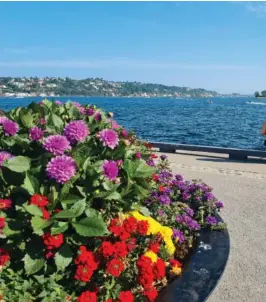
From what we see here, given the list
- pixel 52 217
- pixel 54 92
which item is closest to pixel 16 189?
pixel 52 217

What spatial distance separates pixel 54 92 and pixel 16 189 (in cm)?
13550

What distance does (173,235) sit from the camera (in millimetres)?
3879

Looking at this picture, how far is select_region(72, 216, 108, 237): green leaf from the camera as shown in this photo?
277 centimetres

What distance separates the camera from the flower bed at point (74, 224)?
2.71 metres

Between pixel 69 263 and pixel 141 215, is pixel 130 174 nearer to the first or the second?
pixel 141 215

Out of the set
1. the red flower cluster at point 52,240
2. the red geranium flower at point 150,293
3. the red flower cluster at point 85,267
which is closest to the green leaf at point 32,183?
the red flower cluster at point 52,240

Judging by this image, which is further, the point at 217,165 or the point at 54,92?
the point at 54,92

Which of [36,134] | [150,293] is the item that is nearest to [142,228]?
[150,293]

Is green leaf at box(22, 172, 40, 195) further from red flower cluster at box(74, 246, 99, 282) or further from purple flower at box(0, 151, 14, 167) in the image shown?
red flower cluster at box(74, 246, 99, 282)

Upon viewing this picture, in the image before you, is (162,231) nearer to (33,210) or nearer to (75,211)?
(75,211)

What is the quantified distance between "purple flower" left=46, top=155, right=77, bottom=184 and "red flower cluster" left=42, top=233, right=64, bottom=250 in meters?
0.39

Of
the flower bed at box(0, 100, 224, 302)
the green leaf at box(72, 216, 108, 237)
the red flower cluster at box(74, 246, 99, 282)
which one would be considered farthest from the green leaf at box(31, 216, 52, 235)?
the red flower cluster at box(74, 246, 99, 282)

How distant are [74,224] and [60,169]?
43 centimetres

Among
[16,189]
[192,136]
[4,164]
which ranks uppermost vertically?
[4,164]
